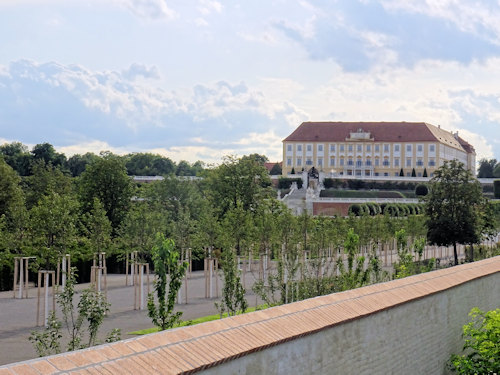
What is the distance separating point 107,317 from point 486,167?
5850 inches

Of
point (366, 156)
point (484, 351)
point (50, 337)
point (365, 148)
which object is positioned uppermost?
point (365, 148)

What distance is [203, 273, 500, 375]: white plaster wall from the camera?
23.7 feet

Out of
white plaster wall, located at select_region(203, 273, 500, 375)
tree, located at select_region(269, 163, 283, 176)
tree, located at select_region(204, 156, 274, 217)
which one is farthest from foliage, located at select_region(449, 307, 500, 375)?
tree, located at select_region(269, 163, 283, 176)

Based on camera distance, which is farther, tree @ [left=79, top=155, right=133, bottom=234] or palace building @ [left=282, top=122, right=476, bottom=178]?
palace building @ [left=282, top=122, right=476, bottom=178]

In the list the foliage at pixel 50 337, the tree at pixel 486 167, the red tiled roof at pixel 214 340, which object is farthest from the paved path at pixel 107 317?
the tree at pixel 486 167

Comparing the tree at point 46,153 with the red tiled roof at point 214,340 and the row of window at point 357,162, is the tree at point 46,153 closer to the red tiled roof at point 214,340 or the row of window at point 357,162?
the row of window at point 357,162

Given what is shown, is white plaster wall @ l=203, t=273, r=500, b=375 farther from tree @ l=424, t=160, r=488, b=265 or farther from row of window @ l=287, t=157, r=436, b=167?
row of window @ l=287, t=157, r=436, b=167

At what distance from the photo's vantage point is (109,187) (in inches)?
1694

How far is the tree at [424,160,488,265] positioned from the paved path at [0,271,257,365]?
996 centimetres

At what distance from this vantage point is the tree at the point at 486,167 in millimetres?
158000

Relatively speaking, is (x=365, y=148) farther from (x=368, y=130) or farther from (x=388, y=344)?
(x=388, y=344)

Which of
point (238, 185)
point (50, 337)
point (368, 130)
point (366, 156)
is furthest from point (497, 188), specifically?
point (50, 337)

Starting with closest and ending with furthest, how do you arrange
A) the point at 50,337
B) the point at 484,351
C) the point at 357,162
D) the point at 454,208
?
the point at 50,337 → the point at 484,351 → the point at 454,208 → the point at 357,162

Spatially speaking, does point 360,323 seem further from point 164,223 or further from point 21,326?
point 164,223
